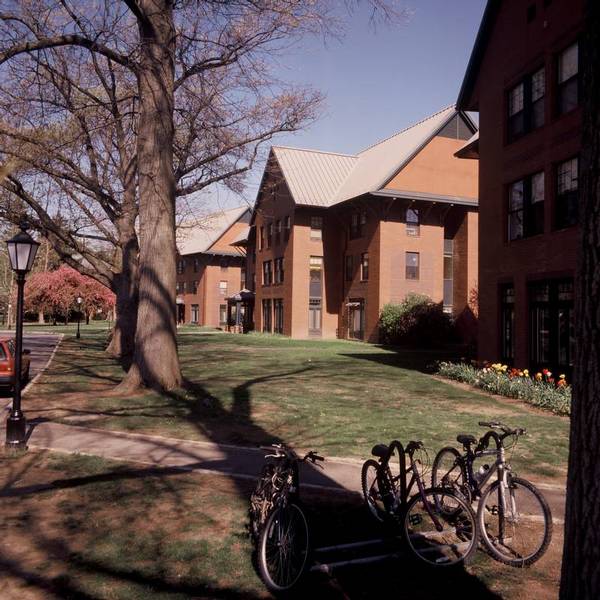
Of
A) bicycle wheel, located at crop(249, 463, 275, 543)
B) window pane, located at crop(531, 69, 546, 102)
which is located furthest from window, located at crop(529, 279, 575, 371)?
bicycle wheel, located at crop(249, 463, 275, 543)

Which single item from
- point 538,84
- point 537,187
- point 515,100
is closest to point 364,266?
point 515,100

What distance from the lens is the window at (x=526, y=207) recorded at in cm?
1738

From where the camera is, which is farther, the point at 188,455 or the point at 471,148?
the point at 471,148

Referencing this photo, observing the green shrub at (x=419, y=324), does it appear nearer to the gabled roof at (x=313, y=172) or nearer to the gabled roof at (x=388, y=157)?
the gabled roof at (x=388, y=157)

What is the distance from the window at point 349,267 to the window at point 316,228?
2.73 m

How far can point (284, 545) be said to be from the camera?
472 centimetres

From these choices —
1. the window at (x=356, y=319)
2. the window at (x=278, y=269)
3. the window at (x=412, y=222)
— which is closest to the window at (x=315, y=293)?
the window at (x=356, y=319)

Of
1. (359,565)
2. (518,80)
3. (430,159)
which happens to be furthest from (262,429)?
(430,159)

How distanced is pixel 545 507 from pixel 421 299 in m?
30.7

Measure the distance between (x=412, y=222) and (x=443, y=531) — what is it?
1320 inches

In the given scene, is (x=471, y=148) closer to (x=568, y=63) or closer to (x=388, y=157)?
(x=568, y=63)

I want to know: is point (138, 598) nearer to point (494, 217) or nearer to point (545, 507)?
point (545, 507)

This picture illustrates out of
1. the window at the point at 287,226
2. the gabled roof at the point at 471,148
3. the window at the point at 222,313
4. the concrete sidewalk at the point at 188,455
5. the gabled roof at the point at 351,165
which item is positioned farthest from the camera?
the window at the point at 222,313

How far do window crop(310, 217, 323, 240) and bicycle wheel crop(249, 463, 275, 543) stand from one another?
122 ft
